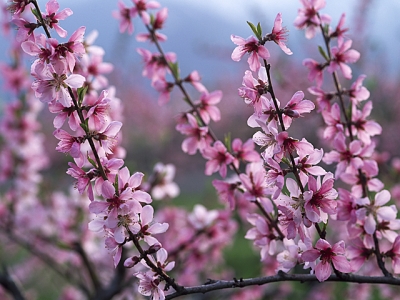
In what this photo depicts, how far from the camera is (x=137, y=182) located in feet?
3.31

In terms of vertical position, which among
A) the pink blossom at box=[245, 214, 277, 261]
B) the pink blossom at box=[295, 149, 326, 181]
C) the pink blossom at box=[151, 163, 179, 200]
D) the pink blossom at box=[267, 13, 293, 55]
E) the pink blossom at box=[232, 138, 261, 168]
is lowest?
the pink blossom at box=[151, 163, 179, 200]

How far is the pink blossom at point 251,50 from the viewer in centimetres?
104

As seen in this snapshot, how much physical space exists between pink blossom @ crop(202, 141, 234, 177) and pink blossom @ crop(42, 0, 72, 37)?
1.72 feet

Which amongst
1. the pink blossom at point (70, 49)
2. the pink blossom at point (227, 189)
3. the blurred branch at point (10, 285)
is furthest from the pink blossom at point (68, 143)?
the blurred branch at point (10, 285)

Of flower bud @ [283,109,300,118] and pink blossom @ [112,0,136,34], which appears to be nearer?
flower bud @ [283,109,300,118]

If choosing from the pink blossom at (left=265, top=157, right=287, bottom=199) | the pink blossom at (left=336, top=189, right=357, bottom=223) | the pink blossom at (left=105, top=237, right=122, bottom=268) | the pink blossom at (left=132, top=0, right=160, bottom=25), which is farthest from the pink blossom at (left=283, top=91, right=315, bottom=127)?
the pink blossom at (left=132, top=0, right=160, bottom=25)

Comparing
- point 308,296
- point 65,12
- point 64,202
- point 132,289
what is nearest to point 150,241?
point 65,12

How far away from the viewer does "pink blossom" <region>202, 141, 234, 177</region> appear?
132cm

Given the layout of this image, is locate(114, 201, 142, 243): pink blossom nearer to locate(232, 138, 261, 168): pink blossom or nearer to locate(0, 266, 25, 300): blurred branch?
locate(232, 138, 261, 168): pink blossom

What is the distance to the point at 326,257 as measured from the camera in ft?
3.33

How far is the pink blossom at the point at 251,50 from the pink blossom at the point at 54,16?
1.30 feet

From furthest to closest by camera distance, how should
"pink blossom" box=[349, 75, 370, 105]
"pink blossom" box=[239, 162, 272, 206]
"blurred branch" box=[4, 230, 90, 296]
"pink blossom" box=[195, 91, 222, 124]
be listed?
"blurred branch" box=[4, 230, 90, 296] → "pink blossom" box=[195, 91, 222, 124] → "pink blossom" box=[349, 75, 370, 105] → "pink blossom" box=[239, 162, 272, 206]

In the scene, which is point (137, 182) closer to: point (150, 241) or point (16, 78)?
point (150, 241)

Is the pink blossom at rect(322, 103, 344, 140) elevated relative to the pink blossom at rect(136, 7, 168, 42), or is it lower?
lower
